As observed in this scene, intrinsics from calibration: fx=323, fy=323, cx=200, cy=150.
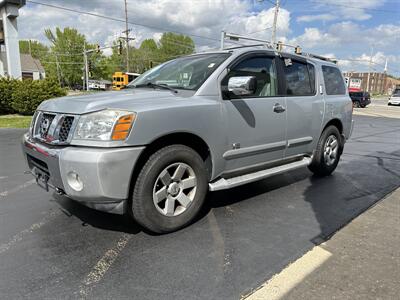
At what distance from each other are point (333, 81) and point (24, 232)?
16.2 feet

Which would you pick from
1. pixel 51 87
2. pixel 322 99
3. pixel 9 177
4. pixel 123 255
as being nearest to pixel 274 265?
pixel 123 255

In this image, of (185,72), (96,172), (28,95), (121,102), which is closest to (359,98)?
(28,95)

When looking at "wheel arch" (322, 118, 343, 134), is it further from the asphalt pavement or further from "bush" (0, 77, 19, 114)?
"bush" (0, 77, 19, 114)

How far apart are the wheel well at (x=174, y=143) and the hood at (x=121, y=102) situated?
32 cm

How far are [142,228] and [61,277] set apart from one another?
0.99 meters

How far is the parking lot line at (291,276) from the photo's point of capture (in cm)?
229

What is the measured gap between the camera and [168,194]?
10.4ft

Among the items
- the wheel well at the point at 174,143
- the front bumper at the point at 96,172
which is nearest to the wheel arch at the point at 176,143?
the wheel well at the point at 174,143

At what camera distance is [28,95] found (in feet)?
44.3

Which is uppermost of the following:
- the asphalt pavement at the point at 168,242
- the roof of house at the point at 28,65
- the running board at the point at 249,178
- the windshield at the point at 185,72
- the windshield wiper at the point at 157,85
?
the roof of house at the point at 28,65

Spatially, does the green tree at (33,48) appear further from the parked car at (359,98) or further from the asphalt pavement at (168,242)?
the asphalt pavement at (168,242)

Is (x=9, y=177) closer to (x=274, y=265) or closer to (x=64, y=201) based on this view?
(x=64, y=201)

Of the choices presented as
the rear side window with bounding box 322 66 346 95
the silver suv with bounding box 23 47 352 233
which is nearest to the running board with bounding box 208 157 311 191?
the silver suv with bounding box 23 47 352 233

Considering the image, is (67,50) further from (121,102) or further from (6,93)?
(121,102)
